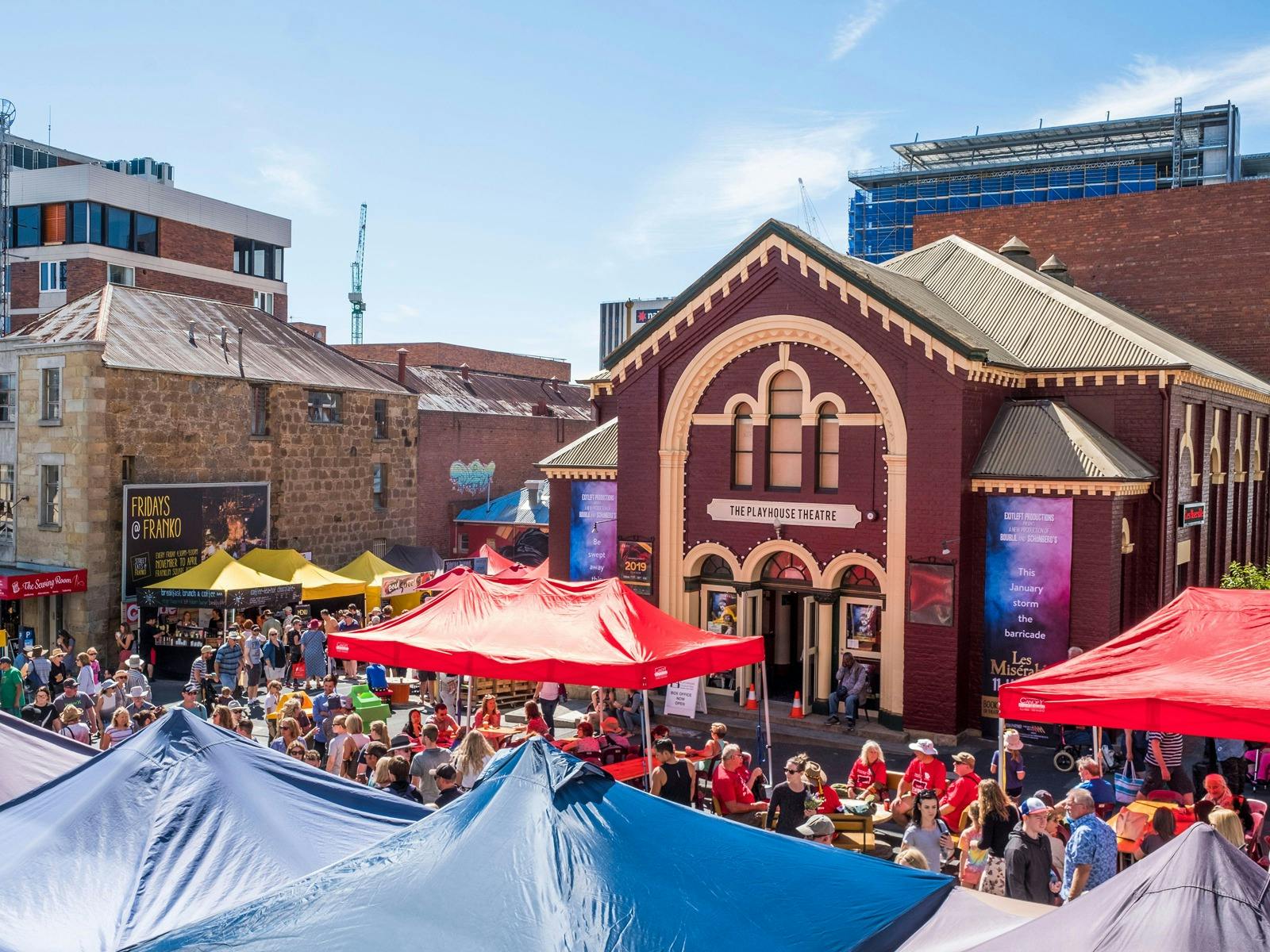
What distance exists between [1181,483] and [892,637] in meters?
7.41

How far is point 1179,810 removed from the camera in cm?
1145

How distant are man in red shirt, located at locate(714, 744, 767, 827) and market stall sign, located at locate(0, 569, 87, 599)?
65.5ft

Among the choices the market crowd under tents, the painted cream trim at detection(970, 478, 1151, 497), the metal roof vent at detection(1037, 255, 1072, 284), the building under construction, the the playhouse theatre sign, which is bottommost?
the market crowd under tents

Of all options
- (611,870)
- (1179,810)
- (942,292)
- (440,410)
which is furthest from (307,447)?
(611,870)

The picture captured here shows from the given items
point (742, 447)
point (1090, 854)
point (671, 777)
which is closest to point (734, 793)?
point (671, 777)

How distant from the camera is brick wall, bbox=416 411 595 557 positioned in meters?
43.1

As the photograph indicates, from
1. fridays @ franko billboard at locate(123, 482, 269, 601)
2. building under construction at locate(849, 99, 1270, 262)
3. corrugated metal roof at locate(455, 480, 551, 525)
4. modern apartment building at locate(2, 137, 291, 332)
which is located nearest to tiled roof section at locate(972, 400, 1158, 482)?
fridays @ franko billboard at locate(123, 482, 269, 601)

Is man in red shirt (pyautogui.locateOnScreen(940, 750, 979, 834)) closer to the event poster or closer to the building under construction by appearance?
the event poster

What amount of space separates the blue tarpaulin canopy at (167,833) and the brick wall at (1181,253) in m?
33.1

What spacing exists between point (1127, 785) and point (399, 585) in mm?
20192

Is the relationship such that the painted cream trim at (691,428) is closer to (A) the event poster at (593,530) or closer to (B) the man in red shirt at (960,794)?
(A) the event poster at (593,530)

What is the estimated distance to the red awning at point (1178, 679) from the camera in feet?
35.1

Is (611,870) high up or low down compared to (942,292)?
down

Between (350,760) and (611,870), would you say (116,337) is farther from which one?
(611,870)
